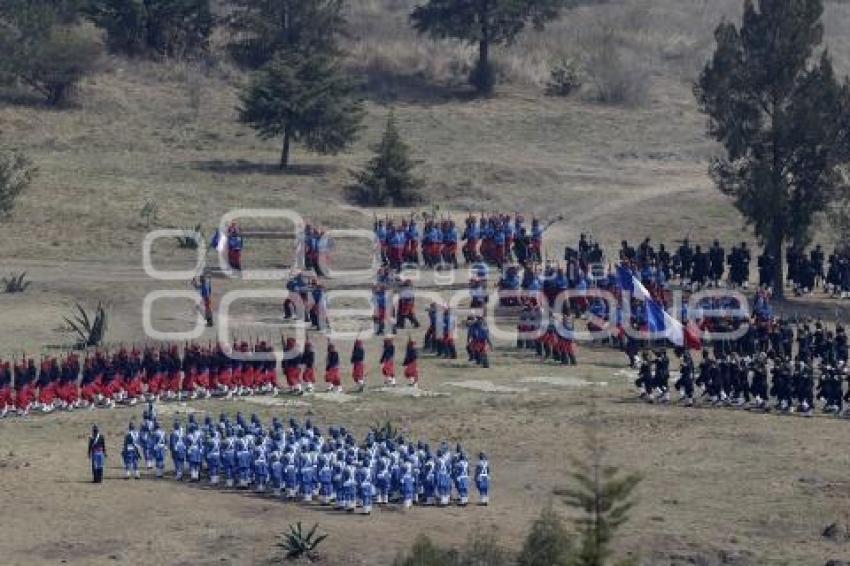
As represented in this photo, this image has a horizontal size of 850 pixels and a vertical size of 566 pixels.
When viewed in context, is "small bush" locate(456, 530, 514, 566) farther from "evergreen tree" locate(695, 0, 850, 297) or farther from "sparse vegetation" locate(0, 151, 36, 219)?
"sparse vegetation" locate(0, 151, 36, 219)

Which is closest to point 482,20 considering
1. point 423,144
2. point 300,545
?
point 423,144

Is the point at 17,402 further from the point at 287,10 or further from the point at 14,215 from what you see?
the point at 287,10

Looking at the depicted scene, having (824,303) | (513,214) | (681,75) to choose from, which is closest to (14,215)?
(513,214)

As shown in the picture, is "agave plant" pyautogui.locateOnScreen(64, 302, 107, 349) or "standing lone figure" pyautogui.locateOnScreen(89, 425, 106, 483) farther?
"agave plant" pyautogui.locateOnScreen(64, 302, 107, 349)

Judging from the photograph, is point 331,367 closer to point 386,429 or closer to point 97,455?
point 386,429

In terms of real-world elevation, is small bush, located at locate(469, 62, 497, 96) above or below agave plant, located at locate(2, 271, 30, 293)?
above

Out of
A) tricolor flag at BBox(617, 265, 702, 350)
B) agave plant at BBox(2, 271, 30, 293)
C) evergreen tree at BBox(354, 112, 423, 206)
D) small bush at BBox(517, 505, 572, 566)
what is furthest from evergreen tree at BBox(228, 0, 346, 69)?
small bush at BBox(517, 505, 572, 566)
